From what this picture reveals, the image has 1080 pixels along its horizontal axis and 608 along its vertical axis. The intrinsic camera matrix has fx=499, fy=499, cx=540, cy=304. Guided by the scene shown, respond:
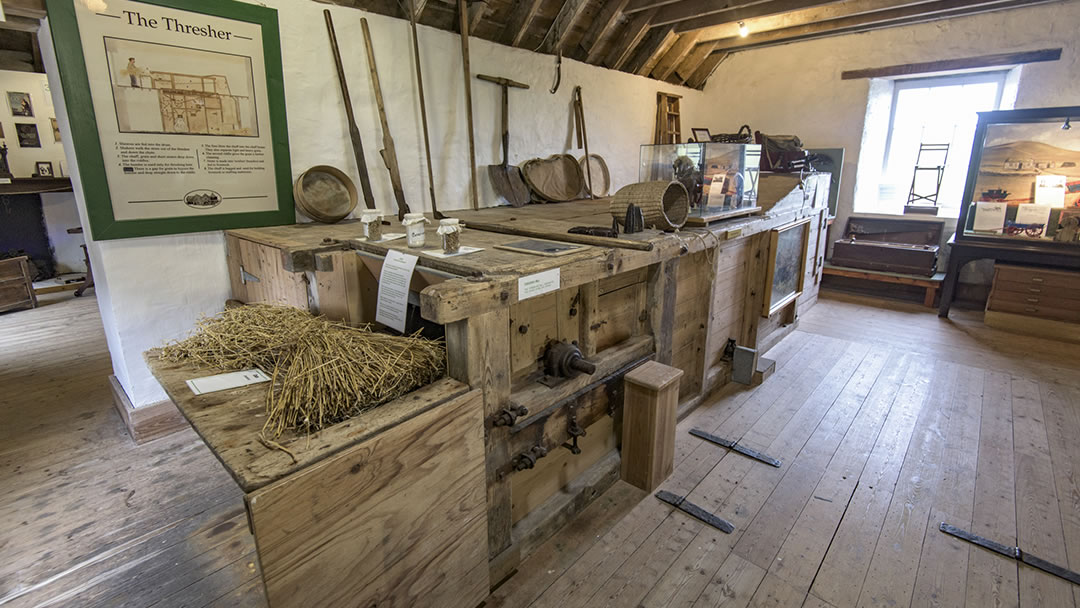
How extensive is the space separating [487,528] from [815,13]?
17.8 ft

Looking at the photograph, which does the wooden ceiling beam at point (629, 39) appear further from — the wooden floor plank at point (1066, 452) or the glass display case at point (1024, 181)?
the wooden floor plank at point (1066, 452)

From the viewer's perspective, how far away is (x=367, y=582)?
3.94ft

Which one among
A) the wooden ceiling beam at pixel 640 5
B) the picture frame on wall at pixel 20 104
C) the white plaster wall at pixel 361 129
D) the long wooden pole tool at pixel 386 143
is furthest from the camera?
the picture frame on wall at pixel 20 104

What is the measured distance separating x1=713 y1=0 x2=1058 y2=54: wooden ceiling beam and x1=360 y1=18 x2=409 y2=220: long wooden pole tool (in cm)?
416

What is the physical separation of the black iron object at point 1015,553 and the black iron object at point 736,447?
67 centimetres

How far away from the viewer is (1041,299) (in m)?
4.17

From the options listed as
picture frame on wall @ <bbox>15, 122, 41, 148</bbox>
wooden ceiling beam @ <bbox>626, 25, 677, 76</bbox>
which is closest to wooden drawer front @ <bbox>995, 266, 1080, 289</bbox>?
wooden ceiling beam @ <bbox>626, 25, 677, 76</bbox>

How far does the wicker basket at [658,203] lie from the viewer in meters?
2.34

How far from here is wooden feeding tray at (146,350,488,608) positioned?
103cm

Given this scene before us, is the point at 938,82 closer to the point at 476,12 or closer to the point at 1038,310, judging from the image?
the point at 1038,310

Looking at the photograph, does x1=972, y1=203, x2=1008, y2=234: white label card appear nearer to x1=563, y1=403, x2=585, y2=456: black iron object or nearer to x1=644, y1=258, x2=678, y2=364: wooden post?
x1=644, y1=258, x2=678, y2=364: wooden post

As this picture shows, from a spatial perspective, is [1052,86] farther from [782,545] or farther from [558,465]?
[558,465]

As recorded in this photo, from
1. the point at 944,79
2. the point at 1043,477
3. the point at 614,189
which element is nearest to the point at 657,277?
the point at 1043,477

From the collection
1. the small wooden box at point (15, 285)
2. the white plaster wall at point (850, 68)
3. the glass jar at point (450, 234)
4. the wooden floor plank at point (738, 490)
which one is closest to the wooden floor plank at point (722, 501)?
the wooden floor plank at point (738, 490)
